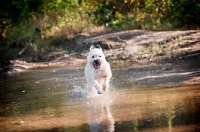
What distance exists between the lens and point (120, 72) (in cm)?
1254

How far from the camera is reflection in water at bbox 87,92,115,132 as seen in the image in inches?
245

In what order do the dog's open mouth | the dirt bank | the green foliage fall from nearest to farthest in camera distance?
1. the dog's open mouth
2. the dirt bank
3. the green foliage

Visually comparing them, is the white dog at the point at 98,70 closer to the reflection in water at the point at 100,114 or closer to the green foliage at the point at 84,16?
the reflection in water at the point at 100,114

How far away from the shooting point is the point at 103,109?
301 inches

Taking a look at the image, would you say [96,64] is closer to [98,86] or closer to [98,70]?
[98,70]

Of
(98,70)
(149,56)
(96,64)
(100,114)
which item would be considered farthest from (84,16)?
(100,114)

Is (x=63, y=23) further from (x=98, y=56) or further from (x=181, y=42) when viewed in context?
(x=98, y=56)

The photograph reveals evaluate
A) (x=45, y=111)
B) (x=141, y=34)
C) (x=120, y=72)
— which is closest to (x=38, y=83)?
(x=120, y=72)

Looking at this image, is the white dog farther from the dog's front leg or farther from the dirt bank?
the dirt bank

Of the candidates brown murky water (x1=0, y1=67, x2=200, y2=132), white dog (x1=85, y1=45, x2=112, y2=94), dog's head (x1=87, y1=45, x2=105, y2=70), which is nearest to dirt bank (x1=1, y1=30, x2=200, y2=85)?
brown murky water (x1=0, y1=67, x2=200, y2=132)

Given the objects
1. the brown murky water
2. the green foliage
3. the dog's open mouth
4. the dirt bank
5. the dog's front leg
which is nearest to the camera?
the brown murky water

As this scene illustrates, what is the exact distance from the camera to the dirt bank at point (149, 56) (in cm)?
1066

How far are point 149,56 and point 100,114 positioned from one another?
7409 millimetres

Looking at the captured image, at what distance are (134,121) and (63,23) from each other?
16161mm
